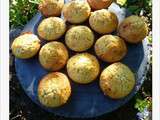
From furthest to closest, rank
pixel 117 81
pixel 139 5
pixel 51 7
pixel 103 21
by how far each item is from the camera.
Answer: pixel 139 5
pixel 51 7
pixel 103 21
pixel 117 81

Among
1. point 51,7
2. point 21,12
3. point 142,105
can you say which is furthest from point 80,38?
point 21,12

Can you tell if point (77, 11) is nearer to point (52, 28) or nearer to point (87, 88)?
point (52, 28)

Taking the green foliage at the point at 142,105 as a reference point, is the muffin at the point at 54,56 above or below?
above

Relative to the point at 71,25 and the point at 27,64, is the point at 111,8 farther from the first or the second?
the point at 27,64

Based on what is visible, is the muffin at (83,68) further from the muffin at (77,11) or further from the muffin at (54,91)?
the muffin at (77,11)

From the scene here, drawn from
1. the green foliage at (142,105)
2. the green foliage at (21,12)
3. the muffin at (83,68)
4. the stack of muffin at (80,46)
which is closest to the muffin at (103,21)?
the stack of muffin at (80,46)

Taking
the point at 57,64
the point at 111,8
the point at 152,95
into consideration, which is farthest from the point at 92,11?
the point at 152,95

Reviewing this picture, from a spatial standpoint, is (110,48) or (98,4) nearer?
(110,48)

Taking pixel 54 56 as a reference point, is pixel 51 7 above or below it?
above
